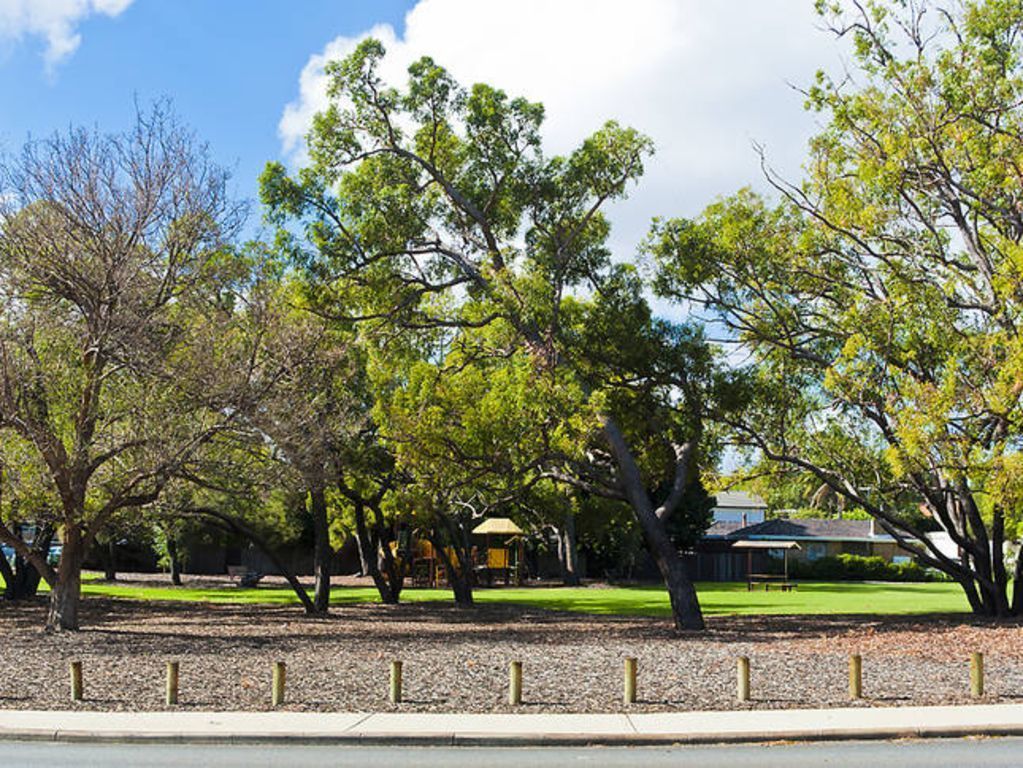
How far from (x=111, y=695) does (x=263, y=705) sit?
2437 millimetres

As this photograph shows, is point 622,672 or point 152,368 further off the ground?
point 152,368

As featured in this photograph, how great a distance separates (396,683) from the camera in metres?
14.6

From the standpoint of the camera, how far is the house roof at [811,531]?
75250 millimetres

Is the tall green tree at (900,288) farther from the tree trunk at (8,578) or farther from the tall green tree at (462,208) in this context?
the tree trunk at (8,578)

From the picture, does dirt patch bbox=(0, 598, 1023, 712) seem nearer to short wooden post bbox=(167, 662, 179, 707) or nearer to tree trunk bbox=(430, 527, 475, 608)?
short wooden post bbox=(167, 662, 179, 707)

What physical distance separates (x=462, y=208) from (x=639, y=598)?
2278cm

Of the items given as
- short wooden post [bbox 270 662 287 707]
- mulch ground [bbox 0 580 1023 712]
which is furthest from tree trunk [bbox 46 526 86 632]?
short wooden post [bbox 270 662 287 707]

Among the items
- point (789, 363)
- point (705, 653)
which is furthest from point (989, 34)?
point (705, 653)

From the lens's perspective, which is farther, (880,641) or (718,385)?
(718,385)

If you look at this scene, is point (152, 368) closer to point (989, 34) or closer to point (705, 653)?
point (705, 653)

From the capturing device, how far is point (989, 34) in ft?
79.4

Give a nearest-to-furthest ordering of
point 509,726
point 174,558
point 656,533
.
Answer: point 509,726
point 656,533
point 174,558

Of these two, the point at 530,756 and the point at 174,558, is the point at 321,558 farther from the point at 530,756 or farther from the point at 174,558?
the point at 174,558

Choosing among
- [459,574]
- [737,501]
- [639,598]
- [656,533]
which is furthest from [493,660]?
[737,501]
